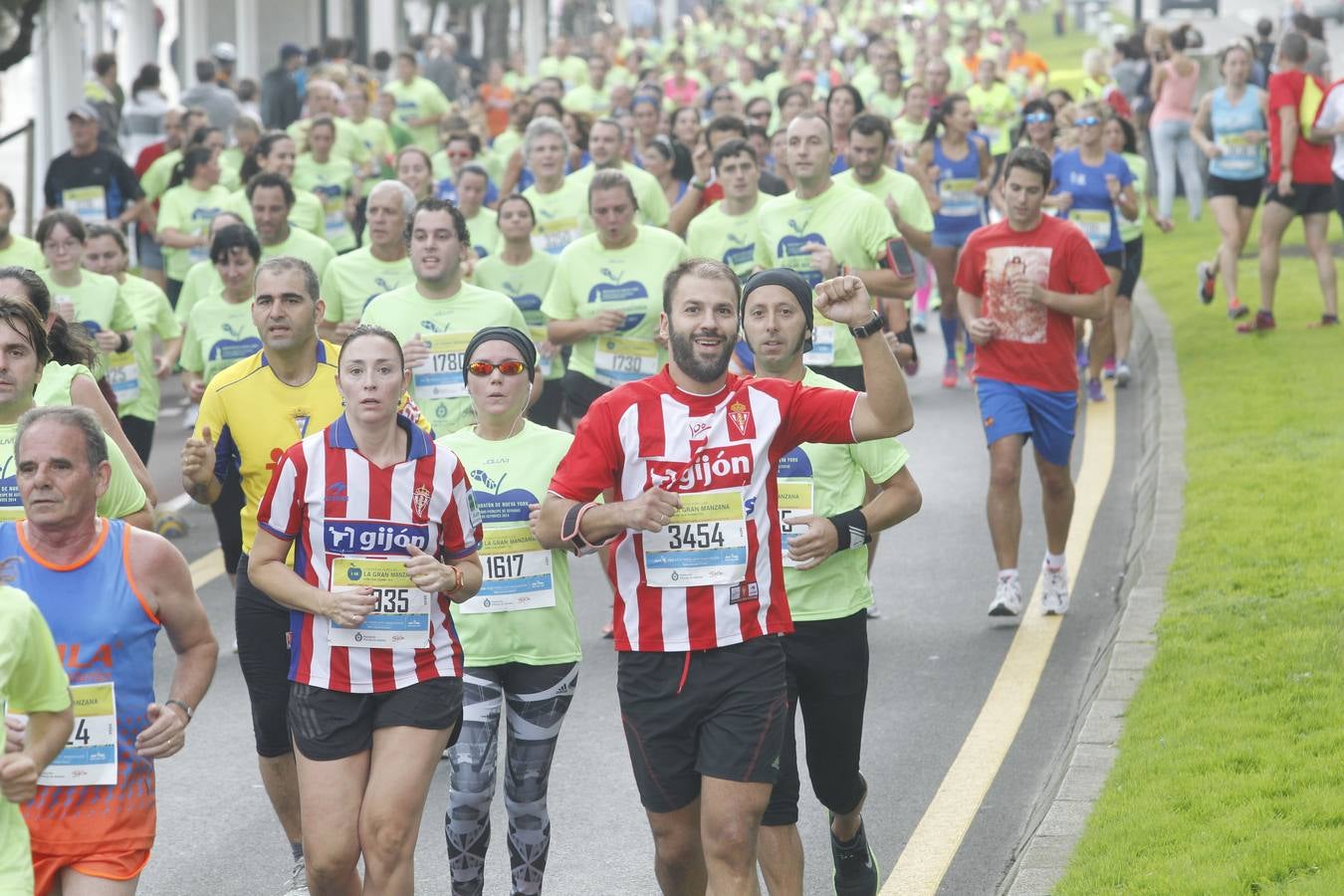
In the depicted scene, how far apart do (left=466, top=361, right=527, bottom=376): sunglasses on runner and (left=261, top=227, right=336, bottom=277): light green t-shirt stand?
202 inches

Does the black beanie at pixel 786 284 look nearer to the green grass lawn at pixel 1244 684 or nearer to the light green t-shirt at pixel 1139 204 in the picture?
the green grass lawn at pixel 1244 684

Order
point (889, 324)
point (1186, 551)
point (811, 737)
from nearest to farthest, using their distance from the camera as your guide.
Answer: point (811, 737) < point (1186, 551) < point (889, 324)

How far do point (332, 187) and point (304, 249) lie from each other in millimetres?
5935

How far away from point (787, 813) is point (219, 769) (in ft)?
10.1

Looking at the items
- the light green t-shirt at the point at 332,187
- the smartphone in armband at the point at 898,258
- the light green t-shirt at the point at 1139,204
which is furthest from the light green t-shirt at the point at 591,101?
the smartphone in armband at the point at 898,258

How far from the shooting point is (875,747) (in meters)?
8.22

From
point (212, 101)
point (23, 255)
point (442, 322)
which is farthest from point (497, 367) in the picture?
point (212, 101)

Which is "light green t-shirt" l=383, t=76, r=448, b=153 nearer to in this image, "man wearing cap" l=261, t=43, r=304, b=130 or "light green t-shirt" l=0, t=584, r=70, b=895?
"man wearing cap" l=261, t=43, r=304, b=130

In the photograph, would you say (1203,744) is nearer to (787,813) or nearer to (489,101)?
(787,813)

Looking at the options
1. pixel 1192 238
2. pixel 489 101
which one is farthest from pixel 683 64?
pixel 1192 238

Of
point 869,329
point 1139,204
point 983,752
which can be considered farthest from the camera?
point 1139,204

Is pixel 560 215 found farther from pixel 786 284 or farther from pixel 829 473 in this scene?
pixel 786 284

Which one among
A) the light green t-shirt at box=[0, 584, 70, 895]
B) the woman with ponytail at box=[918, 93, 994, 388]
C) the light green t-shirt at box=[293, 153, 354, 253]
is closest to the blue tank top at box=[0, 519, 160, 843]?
the light green t-shirt at box=[0, 584, 70, 895]

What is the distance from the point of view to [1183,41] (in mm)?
24516
